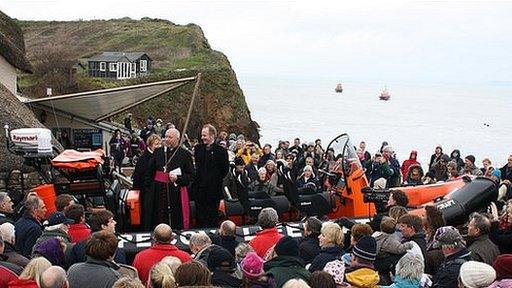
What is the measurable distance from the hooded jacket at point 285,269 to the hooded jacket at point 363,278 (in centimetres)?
34

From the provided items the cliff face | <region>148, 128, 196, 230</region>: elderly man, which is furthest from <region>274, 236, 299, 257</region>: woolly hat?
the cliff face

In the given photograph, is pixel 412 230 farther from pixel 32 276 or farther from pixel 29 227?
pixel 29 227

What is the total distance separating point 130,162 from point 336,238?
13238 mm

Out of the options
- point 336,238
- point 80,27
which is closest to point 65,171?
point 336,238

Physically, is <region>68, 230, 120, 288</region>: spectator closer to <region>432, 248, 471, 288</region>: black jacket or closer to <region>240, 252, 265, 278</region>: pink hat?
<region>240, 252, 265, 278</region>: pink hat

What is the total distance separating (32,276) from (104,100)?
11555mm

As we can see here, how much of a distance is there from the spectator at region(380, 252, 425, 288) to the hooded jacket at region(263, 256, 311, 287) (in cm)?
70

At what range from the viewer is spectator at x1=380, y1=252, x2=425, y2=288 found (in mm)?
5164

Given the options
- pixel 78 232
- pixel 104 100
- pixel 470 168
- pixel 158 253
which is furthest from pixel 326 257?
pixel 104 100

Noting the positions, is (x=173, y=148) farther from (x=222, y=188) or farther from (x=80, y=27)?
(x=80, y=27)

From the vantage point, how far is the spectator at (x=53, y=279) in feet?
14.3

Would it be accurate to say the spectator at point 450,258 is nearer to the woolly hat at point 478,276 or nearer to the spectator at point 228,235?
the woolly hat at point 478,276

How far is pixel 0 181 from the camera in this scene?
10914 mm

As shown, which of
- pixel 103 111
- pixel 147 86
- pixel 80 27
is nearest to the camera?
pixel 147 86
